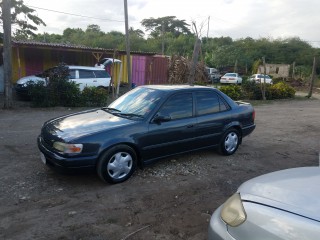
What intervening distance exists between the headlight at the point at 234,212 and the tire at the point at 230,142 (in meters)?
3.63

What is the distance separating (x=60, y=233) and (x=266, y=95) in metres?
16.8

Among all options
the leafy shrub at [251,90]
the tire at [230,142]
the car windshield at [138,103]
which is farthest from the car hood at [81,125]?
the leafy shrub at [251,90]

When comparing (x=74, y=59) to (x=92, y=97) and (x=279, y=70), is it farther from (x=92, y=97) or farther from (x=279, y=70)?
(x=279, y=70)

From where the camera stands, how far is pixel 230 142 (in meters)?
6.25

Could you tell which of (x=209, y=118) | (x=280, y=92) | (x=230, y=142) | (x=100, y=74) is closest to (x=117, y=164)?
(x=209, y=118)

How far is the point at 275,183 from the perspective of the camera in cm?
247

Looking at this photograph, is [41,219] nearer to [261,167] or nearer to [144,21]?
[261,167]

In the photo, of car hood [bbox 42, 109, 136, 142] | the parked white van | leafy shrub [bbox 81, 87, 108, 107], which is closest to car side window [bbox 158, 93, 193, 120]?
car hood [bbox 42, 109, 136, 142]

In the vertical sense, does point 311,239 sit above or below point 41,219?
above

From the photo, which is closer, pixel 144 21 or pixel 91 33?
pixel 91 33

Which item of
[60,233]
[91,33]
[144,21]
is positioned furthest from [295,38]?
[60,233]

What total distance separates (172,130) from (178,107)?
460 millimetres

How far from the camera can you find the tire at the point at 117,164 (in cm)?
444

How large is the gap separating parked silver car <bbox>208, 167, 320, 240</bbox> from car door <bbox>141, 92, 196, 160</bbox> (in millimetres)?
2407
